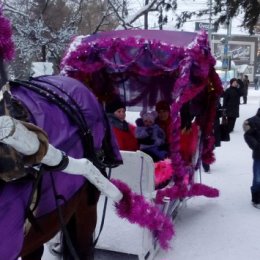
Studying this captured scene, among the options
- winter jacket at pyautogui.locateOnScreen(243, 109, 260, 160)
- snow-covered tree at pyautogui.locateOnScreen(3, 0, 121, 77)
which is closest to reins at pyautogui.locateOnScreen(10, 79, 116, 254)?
winter jacket at pyautogui.locateOnScreen(243, 109, 260, 160)

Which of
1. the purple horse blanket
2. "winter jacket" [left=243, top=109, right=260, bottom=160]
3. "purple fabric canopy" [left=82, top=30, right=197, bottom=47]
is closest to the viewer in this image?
the purple horse blanket

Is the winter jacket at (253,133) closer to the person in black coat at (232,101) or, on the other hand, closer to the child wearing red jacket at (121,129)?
the child wearing red jacket at (121,129)

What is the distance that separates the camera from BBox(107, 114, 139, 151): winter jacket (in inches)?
185

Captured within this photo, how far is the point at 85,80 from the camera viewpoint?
16.9 feet

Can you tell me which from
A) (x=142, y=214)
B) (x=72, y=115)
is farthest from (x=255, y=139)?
(x=72, y=115)

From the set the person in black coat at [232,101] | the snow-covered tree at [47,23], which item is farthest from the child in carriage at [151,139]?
the snow-covered tree at [47,23]

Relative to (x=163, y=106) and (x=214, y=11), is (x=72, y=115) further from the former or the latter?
(x=214, y=11)

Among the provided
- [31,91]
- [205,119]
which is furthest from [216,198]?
[31,91]

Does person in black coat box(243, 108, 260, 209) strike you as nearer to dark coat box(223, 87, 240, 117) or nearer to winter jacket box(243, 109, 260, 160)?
winter jacket box(243, 109, 260, 160)

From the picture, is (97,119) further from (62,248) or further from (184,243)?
(184,243)

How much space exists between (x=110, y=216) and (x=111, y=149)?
795mm

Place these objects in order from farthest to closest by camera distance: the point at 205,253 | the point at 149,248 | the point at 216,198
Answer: the point at 216,198, the point at 205,253, the point at 149,248

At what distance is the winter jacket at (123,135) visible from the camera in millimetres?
4691

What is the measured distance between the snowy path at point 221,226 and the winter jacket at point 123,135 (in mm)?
960
